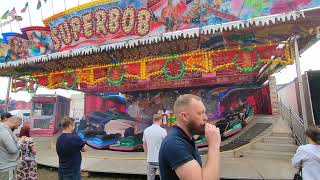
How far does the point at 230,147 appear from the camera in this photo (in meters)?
10.5

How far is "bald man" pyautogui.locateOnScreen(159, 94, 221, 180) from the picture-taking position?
1.87m

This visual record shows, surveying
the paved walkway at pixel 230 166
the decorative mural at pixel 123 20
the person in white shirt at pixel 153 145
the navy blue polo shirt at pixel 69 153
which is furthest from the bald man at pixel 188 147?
the decorative mural at pixel 123 20

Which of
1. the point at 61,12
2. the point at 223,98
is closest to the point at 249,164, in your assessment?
the point at 223,98

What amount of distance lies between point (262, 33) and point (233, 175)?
4413 millimetres

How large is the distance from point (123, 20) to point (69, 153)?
668cm

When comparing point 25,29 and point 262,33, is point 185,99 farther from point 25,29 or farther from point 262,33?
point 25,29

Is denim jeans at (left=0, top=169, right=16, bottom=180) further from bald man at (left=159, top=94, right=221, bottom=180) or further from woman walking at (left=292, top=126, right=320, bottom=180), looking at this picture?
woman walking at (left=292, top=126, right=320, bottom=180)

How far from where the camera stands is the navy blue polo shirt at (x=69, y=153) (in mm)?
4531

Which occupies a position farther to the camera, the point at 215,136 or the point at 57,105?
the point at 57,105

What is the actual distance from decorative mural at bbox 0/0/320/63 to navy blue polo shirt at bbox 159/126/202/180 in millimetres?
6928

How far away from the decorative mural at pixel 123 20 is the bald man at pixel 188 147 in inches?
269

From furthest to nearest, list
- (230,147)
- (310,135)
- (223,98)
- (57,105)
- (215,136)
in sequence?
(57,105) < (223,98) < (230,147) < (310,135) < (215,136)

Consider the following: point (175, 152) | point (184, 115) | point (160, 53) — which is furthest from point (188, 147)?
point (160, 53)

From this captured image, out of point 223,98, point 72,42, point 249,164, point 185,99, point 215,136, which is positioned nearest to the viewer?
point 215,136
